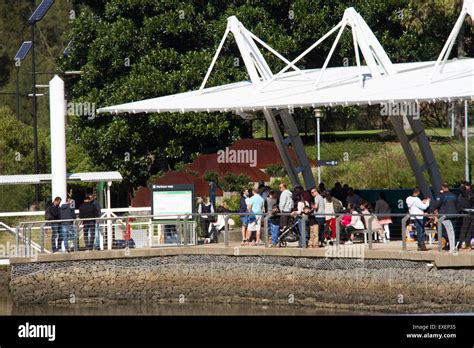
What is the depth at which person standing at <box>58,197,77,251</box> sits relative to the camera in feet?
115

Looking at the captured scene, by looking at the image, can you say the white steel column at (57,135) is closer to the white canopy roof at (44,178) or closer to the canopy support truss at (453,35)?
the white canopy roof at (44,178)

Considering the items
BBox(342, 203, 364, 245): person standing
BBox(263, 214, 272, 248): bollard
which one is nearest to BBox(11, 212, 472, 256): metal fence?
BBox(263, 214, 272, 248): bollard

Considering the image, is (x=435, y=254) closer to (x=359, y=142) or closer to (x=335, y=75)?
(x=335, y=75)

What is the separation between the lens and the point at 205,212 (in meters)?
36.5

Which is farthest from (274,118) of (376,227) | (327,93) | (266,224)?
(376,227)

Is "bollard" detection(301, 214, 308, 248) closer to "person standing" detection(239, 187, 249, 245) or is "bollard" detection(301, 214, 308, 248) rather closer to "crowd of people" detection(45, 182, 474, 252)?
"crowd of people" detection(45, 182, 474, 252)

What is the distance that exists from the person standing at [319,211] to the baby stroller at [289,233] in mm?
532

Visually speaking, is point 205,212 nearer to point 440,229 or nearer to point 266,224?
point 266,224

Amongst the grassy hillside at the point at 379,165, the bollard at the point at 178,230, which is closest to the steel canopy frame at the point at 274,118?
the bollard at the point at 178,230

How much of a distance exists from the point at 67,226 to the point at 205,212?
3793 millimetres

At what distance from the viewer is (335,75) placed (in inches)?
1580

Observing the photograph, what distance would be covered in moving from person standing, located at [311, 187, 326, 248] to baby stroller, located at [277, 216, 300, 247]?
1.74 feet

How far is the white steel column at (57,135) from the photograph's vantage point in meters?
37.7
